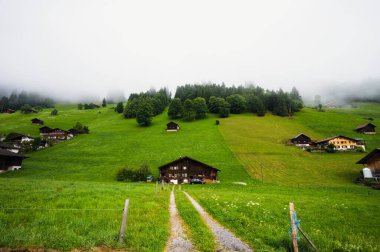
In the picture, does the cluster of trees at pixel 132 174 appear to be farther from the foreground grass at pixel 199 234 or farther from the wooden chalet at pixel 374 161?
the wooden chalet at pixel 374 161

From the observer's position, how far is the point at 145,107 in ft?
415

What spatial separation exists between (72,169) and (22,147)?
38772 mm

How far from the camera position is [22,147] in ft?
282

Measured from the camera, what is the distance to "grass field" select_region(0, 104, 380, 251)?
33.9 ft

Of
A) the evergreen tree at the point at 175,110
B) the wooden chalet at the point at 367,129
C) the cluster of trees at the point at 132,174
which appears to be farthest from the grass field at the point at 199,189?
the evergreen tree at the point at 175,110

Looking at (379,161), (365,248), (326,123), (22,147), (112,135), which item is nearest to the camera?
(365,248)

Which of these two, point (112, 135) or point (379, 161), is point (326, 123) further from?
point (112, 135)

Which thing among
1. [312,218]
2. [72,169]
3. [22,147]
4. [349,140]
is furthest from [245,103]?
[312,218]

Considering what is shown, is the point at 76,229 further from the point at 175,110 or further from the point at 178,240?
the point at 175,110

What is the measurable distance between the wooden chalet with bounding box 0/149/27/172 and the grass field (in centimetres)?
539

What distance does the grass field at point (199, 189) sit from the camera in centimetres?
1034

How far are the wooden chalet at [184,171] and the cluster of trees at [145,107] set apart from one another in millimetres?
63549

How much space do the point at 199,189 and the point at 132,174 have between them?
2274 cm

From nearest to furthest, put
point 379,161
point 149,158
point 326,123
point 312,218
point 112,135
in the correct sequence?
point 312,218, point 379,161, point 149,158, point 112,135, point 326,123
